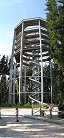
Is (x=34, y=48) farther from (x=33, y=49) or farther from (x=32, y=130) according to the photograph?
(x=32, y=130)

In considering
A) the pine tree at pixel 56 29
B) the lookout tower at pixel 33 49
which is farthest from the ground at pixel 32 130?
the lookout tower at pixel 33 49

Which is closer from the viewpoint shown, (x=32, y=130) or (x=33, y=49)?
(x=32, y=130)

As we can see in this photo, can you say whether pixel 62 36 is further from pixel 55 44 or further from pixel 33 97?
pixel 33 97

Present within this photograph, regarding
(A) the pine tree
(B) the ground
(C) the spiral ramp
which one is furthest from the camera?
(C) the spiral ramp

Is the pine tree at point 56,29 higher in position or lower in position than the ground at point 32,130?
higher

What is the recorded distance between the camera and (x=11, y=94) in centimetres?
6669

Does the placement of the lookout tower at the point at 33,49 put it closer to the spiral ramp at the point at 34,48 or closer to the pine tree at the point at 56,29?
the spiral ramp at the point at 34,48

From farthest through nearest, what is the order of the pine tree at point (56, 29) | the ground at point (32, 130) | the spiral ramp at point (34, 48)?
the spiral ramp at point (34, 48)
the pine tree at point (56, 29)
the ground at point (32, 130)

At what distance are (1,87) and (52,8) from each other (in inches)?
2414

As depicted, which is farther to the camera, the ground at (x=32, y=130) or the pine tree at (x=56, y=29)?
the pine tree at (x=56, y=29)

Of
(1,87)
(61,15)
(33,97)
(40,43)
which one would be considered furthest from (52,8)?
(1,87)

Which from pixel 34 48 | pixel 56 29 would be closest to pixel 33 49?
pixel 34 48

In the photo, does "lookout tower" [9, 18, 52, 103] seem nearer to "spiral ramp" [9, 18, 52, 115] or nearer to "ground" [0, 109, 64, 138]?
"spiral ramp" [9, 18, 52, 115]

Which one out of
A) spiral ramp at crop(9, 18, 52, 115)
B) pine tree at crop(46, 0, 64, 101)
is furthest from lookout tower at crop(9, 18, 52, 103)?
pine tree at crop(46, 0, 64, 101)
